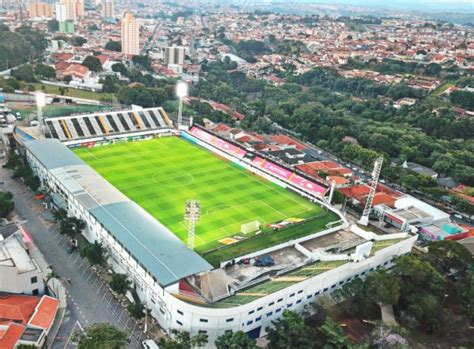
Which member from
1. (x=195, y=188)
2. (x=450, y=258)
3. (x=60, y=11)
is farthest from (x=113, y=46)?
(x=450, y=258)

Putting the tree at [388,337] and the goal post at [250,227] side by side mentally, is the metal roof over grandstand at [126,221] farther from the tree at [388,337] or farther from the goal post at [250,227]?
the tree at [388,337]

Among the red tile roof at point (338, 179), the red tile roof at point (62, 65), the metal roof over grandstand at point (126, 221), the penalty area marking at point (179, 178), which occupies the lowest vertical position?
the penalty area marking at point (179, 178)

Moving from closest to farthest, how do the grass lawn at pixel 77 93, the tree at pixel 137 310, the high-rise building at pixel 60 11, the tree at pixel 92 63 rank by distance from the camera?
the tree at pixel 137 310, the grass lawn at pixel 77 93, the tree at pixel 92 63, the high-rise building at pixel 60 11

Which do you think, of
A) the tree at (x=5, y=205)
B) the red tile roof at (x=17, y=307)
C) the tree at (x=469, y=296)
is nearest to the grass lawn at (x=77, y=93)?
the tree at (x=5, y=205)

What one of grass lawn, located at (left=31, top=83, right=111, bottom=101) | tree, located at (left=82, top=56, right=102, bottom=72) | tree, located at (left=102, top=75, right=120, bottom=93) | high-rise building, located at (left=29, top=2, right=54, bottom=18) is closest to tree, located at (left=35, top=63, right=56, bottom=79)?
grass lawn, located at (left=31, top=83, right=111, bottom=101)

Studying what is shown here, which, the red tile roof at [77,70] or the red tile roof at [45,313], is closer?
the red tile roof at [45,313]

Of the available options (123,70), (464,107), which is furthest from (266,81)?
(464,107)

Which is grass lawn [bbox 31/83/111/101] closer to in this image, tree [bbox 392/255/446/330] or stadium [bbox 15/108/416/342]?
stadium [bbox 15/108/416/342]

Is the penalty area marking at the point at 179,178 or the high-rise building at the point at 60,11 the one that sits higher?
the high-rise building at the point at 60,11
